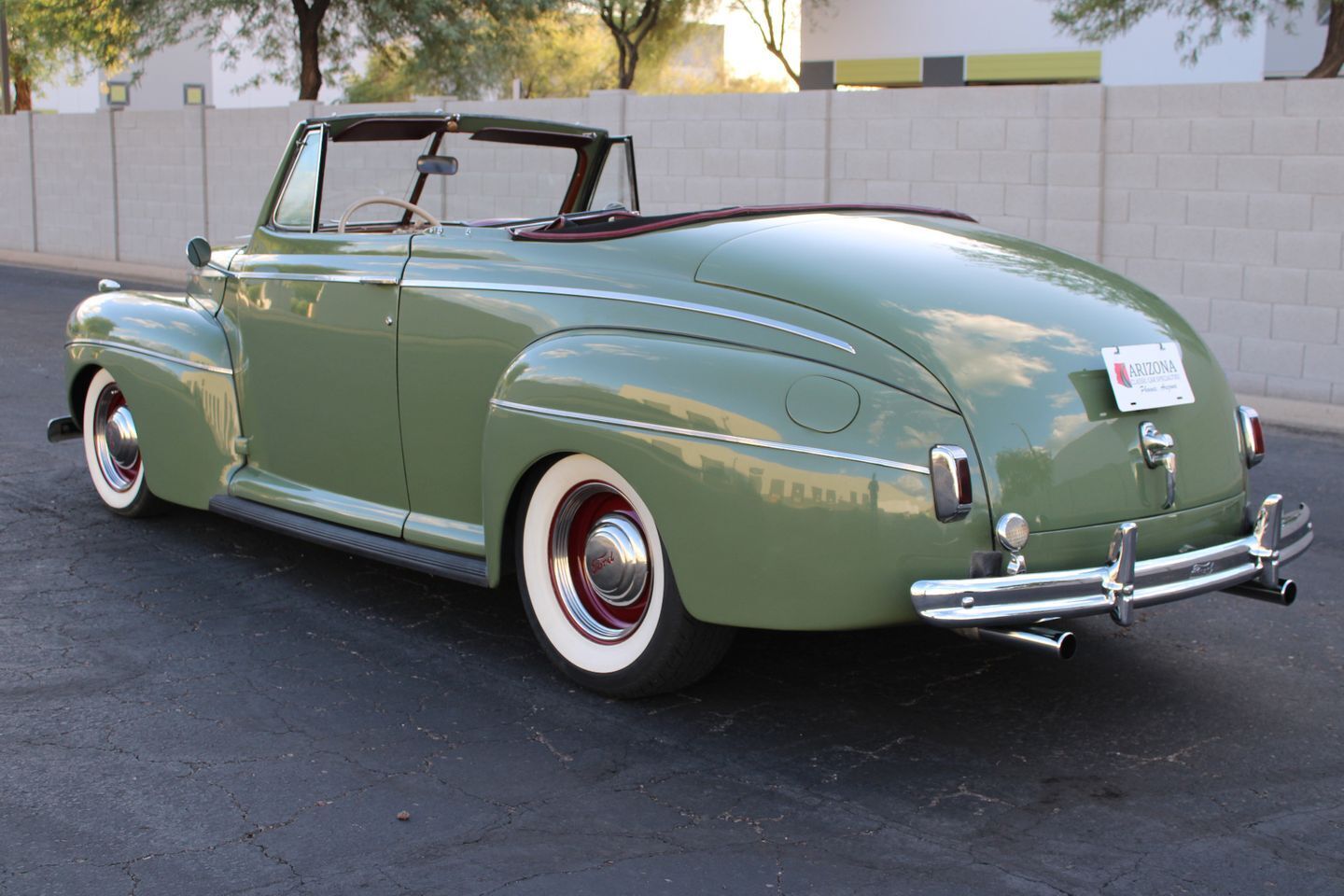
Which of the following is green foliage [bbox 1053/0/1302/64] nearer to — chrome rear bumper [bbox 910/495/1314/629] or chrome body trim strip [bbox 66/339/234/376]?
chrome body trim strip [bbox 66/339/234/376]

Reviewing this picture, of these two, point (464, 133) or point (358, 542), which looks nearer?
point (358, 542)

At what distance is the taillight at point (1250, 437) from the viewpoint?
4.21 m

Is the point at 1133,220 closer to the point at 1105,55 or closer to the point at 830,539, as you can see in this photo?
the point at 830,539

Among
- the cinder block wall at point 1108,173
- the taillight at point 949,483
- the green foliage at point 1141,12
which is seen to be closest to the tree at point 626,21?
the green foliage at point 1141,12

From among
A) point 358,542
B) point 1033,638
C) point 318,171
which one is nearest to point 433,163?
point 318,171

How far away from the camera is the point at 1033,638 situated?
3516 mm

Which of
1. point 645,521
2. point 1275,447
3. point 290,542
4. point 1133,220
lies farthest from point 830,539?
point 1133,220

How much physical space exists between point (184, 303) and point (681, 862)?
139 inches

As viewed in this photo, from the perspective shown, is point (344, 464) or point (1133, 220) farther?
point (1133, 220)

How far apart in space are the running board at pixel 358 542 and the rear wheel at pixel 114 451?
0.75 meters

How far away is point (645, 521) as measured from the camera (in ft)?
12.9

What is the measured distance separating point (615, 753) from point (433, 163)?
257cm

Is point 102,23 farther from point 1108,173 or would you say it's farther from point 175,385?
point 175,385

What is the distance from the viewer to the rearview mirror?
5383mm
